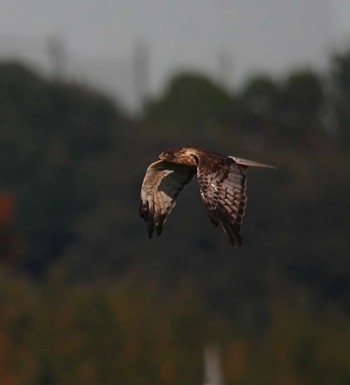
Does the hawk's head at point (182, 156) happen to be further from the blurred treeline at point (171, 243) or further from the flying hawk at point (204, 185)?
the blurred treeline at point (171, 243)

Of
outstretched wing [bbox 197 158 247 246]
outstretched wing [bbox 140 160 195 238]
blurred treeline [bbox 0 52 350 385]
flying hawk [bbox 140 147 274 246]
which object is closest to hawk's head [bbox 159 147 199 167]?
flying hawk [bbox 140 147 274 246]

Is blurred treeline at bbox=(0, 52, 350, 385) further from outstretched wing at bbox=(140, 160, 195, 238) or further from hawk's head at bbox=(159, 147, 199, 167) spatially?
hawk's head at bbox=(159, 147, 199, 167)

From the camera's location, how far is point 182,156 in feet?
47.0

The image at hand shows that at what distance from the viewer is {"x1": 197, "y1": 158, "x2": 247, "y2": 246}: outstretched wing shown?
1342 cm

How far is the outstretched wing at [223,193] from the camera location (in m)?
13.4

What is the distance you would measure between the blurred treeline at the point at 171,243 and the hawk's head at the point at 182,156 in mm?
21608

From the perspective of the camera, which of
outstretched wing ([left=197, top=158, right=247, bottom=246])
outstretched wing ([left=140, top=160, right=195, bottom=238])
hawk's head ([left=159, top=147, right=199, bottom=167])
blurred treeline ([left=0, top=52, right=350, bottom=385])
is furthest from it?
blurred treeline ([left=0, top=52, right=350, bottom=385])

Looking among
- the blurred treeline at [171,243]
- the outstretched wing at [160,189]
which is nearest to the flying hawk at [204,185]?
the outstretched wing at [160,189]

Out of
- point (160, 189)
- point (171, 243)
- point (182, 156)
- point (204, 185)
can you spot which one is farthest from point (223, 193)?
point (171, 243)

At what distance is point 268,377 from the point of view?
3831 cm

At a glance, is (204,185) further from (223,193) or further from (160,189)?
(160,189)

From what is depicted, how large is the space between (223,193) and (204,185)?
0.35 feet

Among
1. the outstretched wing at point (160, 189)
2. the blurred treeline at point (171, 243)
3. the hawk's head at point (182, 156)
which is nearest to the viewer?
the hawk's head at point (182, 156)

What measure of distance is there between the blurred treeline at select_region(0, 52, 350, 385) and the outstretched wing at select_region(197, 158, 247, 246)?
22.3 metres
